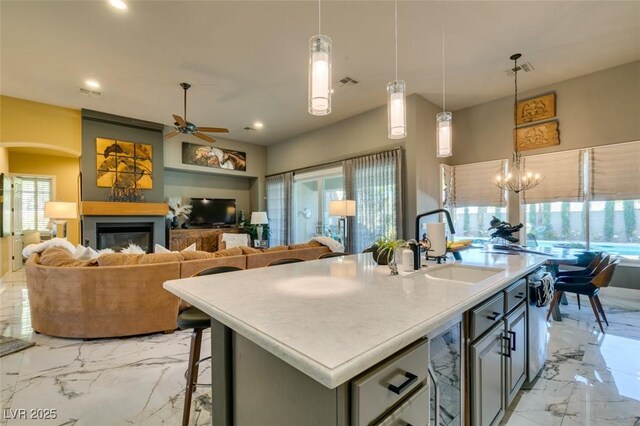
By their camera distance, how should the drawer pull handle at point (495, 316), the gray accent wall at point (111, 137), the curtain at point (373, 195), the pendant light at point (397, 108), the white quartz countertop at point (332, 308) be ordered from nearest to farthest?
the white quartz countertop at point (332, 308), the drawer pull handle at point (495, 316), the pendant light at point (397, 108), the curtain at point (373, 195), the gray accent wall at point (111, 137)

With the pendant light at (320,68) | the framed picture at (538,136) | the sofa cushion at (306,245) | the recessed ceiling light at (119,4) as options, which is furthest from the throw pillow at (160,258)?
the framed picture at (538,136)

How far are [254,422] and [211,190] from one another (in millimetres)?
7219

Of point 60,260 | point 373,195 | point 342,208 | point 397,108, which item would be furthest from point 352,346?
point 373,195

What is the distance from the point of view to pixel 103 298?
282 cm

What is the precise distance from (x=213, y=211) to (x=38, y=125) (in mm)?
3499

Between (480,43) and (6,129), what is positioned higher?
(480,43)

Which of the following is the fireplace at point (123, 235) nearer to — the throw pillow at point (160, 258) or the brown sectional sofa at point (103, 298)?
the brown sectional sofa at point (103, 298)

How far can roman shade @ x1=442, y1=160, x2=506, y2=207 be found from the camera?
16.8ft

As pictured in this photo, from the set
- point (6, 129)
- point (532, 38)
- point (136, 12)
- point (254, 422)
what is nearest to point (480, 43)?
point (532, 38)

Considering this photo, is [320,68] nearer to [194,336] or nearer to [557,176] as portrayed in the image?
[194,336]

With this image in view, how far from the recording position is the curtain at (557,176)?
14.2 feet

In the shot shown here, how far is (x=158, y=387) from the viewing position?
2.08m

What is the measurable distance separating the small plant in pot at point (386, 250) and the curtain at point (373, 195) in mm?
3001

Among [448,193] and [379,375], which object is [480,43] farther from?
[379,375]
